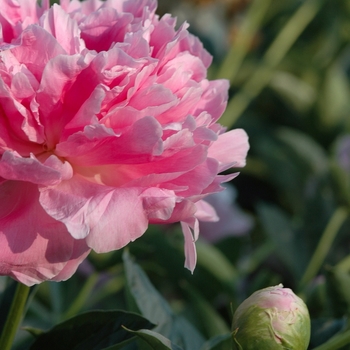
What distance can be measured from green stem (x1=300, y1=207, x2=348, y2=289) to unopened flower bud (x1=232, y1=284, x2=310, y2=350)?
0.45 meters

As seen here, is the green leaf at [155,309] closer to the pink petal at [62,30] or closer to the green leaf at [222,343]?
the green leaf at [222,343]

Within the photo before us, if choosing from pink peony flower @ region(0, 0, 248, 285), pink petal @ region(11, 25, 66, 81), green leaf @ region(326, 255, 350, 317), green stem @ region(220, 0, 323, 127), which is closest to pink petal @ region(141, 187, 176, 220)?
pink peony flower @ region(0, 0, 248, 285)

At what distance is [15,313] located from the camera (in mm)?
477

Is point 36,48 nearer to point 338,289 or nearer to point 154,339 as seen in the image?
point 154,339

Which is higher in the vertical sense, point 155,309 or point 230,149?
point 230,149

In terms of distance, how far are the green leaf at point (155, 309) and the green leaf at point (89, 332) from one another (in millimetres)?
52

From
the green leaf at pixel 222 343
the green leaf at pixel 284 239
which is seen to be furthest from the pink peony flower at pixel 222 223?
the green leaf at pixel 222 343

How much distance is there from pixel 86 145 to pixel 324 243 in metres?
0.61

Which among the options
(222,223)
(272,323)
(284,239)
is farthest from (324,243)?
(272,323)

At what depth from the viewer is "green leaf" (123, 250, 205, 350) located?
0.58 meters

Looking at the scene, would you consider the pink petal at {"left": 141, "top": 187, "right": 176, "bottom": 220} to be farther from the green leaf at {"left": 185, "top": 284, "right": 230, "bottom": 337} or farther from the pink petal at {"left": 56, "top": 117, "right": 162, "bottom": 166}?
the green leaf at {"left": 185, "top": 284, "right": 230, "bottom": 337}

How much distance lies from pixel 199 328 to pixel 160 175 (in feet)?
1.36

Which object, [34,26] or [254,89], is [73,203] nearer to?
[34,26]

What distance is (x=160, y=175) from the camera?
43 cm
